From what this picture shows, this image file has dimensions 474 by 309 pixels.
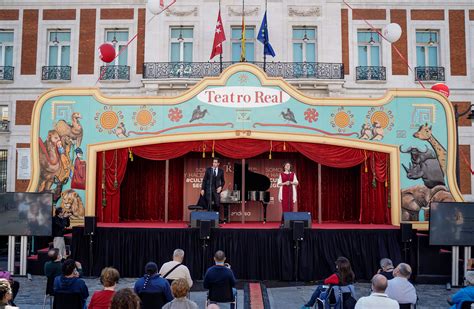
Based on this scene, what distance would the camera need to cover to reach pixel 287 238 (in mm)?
10617

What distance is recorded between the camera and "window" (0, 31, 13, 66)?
20312 mm

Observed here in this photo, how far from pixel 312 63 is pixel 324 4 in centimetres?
254

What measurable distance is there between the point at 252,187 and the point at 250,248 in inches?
162

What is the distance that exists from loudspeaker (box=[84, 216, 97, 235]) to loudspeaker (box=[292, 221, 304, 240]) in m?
4.11

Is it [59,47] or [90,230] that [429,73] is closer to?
[59,47]


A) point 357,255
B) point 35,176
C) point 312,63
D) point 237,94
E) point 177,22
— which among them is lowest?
point 357,255

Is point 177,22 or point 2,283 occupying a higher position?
point 177,22

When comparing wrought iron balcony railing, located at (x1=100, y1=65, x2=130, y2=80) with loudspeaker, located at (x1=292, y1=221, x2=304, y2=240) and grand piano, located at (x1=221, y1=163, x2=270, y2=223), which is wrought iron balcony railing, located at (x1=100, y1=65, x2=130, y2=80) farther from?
loudspeaker, located at (x1=292, y1=221, x2=304, y2=240)

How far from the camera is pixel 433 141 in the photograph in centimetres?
1220

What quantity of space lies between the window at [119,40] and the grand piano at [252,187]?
7.78m

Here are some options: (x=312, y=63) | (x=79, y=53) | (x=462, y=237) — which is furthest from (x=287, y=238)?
(x=79, y=53)

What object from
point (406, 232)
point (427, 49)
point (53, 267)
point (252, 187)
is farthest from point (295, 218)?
point (427, 49)

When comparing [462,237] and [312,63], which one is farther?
[312,63]

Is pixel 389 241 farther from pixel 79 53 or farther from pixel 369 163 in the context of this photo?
pixel 79 53
